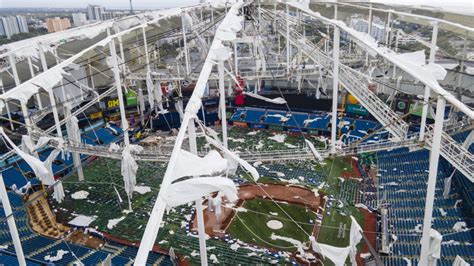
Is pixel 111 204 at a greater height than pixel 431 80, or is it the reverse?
pixel 431 80

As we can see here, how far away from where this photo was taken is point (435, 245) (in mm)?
10914

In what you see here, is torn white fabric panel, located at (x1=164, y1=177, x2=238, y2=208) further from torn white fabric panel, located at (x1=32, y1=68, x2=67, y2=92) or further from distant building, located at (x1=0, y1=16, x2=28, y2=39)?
distant building, located at (x1=0, y1=16, x2=28, y2=39)

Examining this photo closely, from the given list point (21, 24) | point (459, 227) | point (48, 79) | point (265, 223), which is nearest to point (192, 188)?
point (48, 79)

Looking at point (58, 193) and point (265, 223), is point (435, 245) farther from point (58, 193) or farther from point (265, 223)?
point (58, 193)

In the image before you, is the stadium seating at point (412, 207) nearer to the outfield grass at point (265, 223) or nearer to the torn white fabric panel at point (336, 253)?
the torn white fabric panel at point (336, 253)

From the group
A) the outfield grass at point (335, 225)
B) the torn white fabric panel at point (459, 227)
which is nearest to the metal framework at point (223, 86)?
the torn white fabric panel at point (459, 227)

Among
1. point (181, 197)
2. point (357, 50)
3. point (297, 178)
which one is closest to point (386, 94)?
point (357, 50)

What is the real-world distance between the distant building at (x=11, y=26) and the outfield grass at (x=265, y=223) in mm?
80920

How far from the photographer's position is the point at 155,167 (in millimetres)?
29875

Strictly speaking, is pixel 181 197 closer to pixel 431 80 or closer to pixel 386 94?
pixel 431 80

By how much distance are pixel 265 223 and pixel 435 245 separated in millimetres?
12550

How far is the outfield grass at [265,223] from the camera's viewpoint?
21.0m

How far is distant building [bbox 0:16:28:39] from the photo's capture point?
274 feet

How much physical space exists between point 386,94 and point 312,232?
1714cm
